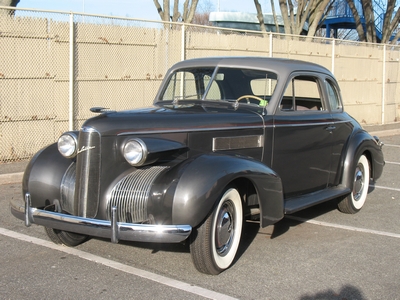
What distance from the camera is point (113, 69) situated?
10.4 m

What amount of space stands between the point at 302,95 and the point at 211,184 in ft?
8.46

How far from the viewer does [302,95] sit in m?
6.47

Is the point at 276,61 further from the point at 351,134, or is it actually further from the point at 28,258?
the point at 28,258

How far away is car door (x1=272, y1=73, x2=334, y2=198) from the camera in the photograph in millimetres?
5664

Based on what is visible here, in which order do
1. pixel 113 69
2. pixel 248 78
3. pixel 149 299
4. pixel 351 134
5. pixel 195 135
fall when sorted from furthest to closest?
pixel 113 69, pixel 351 134, pixel 248 78, pixel 195 135, pixel 149 299

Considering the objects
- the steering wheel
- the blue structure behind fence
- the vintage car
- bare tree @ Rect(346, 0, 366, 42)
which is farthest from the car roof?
the blue structure behind fence

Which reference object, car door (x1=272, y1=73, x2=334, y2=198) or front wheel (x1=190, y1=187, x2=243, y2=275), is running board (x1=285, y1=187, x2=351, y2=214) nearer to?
car door (x1=272, y1=73, x2=334, y2=198)

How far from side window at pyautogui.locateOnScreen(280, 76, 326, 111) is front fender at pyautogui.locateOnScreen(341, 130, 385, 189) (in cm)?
62

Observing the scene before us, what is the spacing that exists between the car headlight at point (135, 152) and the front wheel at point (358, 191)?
3.22 metres

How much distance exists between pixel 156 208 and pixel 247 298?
0.98 meters

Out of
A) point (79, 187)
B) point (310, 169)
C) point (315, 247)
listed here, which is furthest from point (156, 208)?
point (310, 169)

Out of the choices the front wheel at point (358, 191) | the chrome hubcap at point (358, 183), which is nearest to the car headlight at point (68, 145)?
the front wheel at point (358, 191)

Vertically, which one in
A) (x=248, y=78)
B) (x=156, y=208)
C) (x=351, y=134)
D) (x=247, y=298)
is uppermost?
(x=248, y=78)

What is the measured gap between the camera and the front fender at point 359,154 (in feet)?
21.4
